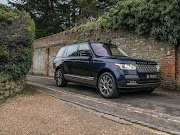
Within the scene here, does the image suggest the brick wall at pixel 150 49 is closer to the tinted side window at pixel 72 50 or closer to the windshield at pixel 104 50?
the windshield at pixel 104 50

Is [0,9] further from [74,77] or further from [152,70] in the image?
[152,70]

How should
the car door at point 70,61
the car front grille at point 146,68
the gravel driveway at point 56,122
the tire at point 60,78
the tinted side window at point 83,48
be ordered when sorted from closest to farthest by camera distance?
the gravel driveway at point 56,122 < the car front grille at point 146,68 < the tinted side window at point 83,48 < the car door at point 70,61 < the tire at point 60,78

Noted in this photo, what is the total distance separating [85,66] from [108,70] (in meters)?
1.15

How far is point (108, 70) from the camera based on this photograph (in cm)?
506

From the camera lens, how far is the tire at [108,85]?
4875mm

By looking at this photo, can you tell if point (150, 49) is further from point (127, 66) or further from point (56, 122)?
point (56, 122)

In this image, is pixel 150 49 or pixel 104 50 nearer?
pixel 104 50

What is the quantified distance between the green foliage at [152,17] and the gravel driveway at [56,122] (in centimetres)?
492

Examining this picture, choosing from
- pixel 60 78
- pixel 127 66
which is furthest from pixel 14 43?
pixel 127 66

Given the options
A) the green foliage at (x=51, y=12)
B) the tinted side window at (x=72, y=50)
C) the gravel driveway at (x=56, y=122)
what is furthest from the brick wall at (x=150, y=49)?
the green foliage at (x=51, y=12)

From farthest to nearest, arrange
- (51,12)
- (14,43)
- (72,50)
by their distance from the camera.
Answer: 1. (51,12)
2. (72,50)
3. (14,43)

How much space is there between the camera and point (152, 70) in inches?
204

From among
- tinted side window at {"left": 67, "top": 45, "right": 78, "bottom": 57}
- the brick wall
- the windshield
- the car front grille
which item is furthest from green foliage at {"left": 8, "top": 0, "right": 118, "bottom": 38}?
the car front grille

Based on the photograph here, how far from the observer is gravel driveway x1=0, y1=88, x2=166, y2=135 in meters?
2.74
